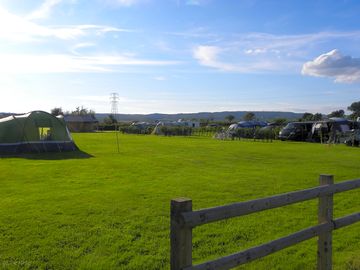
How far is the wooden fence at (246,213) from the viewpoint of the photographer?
9.92ft

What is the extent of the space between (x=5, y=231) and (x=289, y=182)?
26.6ft

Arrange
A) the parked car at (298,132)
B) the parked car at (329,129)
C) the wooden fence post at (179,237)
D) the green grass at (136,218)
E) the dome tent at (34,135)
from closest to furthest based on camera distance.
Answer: the wooden fence post at (179,237) < the green grass at (136,218) < the dome tent at (34,135) < the parked car at (329,129) < the parked car at (298,132)

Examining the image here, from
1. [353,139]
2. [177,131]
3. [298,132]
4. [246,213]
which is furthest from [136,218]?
[177,131]

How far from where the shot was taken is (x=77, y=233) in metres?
6.52

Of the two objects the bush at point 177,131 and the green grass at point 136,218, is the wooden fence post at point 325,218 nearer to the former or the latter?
the green grass at point 136,218

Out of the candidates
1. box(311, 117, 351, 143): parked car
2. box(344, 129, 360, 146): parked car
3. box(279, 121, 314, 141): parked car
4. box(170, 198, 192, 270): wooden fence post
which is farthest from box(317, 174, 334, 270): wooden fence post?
box(279, 121, 314, 141): parked car

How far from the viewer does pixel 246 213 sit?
352cm

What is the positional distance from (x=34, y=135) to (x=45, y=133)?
2.52 feet

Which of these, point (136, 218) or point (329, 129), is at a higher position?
point (329, 129)

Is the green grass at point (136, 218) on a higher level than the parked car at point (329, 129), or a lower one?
lower

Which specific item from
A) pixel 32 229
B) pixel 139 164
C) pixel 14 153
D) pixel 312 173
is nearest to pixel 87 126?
pixel 14 153

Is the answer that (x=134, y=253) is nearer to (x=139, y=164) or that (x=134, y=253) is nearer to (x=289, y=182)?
(x=289, y=182)

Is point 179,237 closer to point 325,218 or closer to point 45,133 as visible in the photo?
point 325,218

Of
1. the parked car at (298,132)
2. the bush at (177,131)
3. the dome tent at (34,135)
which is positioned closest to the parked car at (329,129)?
the parked car at (298,132)
